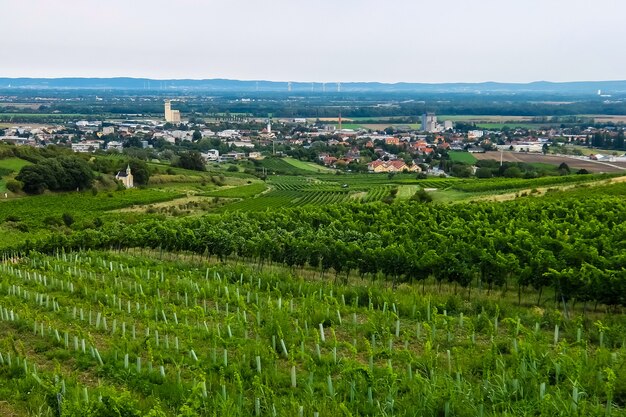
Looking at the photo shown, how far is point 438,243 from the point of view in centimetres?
1900

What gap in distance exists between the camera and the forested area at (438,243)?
14.9 meters

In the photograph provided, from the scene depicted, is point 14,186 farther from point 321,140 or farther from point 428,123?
point 428,123

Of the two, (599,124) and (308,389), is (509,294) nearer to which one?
(308,389)

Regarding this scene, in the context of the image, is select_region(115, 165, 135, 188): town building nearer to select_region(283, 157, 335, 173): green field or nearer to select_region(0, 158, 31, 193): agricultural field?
select_region(0, 158, 31, 193): agricultural field

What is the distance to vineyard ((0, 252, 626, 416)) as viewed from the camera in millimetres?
8414

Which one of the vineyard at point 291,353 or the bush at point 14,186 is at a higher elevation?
the vineyard at point 291,353

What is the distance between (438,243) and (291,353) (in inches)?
393

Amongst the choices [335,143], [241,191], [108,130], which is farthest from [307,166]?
[108,130]

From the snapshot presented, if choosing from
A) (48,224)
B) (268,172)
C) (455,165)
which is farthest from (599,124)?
(48,224)

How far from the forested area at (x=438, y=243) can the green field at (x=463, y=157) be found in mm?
61856

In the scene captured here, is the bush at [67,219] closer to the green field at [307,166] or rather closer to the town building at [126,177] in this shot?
the town building at [126,177]

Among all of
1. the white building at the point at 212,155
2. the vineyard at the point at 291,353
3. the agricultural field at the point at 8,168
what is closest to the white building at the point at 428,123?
the white building at the point at 212,155

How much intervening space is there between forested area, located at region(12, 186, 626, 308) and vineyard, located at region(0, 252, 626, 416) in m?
0.97

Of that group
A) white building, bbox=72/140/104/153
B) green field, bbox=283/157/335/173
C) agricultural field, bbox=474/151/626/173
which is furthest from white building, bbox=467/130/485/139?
white building, bbox=72/140/104/153
